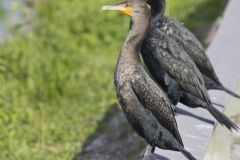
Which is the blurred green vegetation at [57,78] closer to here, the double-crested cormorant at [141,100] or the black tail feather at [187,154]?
the double-crested cormorant at [141,100]

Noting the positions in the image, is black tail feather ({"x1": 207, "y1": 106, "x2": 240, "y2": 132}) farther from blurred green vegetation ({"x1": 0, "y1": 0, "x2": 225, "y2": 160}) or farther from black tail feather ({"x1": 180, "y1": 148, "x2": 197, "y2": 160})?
blurred green vegetation ({"x1": 0, "y1": 0, "x2": 225, "y2": 160})

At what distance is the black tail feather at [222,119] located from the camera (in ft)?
17.0

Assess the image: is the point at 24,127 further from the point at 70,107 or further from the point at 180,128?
the point at 180,128

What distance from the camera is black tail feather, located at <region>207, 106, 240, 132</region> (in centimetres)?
518

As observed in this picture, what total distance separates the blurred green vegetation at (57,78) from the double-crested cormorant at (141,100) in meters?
1.91

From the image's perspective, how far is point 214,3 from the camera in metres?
11.4

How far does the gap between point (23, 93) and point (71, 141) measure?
827 millimetres

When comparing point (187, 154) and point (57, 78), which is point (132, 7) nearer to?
point (187, 154)

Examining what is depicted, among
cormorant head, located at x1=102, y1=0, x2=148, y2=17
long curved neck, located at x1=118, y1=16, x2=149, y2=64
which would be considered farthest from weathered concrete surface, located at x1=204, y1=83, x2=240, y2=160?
cormorant head, located at x1=102, y1=0, x2=148, y2=17

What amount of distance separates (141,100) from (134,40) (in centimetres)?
35

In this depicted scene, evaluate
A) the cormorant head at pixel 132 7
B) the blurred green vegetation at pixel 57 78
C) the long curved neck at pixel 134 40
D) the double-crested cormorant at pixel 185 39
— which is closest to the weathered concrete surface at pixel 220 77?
the double-crested cormorant at pixel 185 39

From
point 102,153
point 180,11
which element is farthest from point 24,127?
point 180,11

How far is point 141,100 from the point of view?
15.8 feet

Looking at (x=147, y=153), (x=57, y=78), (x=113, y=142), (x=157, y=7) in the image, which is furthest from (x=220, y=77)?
(x=57, y=78)
